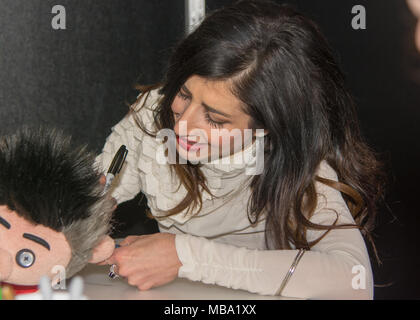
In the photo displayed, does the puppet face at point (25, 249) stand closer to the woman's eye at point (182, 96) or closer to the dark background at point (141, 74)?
the woman's eye at point (182, 96)

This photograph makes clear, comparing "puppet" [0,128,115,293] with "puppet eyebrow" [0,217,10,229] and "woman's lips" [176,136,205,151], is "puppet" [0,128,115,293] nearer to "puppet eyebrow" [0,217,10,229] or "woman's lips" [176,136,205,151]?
"puppet eyebrow" [0,217,10,229]

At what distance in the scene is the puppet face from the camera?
61 centimetres

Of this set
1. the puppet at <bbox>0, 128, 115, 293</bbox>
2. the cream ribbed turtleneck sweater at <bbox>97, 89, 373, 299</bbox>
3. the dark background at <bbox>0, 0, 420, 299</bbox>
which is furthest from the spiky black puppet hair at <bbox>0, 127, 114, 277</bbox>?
the dark background at <bbox>0, 0, 420, 299</bbox>

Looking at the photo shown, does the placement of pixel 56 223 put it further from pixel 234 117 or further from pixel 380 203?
pixel 380 203

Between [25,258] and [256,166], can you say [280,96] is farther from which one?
[25,258]

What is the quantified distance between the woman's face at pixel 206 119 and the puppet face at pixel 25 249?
22 centimetres

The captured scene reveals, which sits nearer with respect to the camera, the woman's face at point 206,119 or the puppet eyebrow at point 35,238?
the puppet eyebrow at point 35,238

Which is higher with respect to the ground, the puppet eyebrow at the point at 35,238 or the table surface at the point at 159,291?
the puppet eyebrow at the point at 35,238

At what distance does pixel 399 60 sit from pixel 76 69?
664 millimetres

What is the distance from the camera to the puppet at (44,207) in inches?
24.4

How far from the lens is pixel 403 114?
1.21 metres

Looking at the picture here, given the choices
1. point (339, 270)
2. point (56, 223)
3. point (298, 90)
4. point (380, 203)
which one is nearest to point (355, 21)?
point (380, 203)

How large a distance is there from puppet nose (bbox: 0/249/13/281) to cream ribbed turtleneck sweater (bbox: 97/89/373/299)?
0.20 metres

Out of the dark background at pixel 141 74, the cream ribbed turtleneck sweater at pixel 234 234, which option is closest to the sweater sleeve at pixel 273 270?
the cream ribbed turtleneck sweater at pixel 234 234
